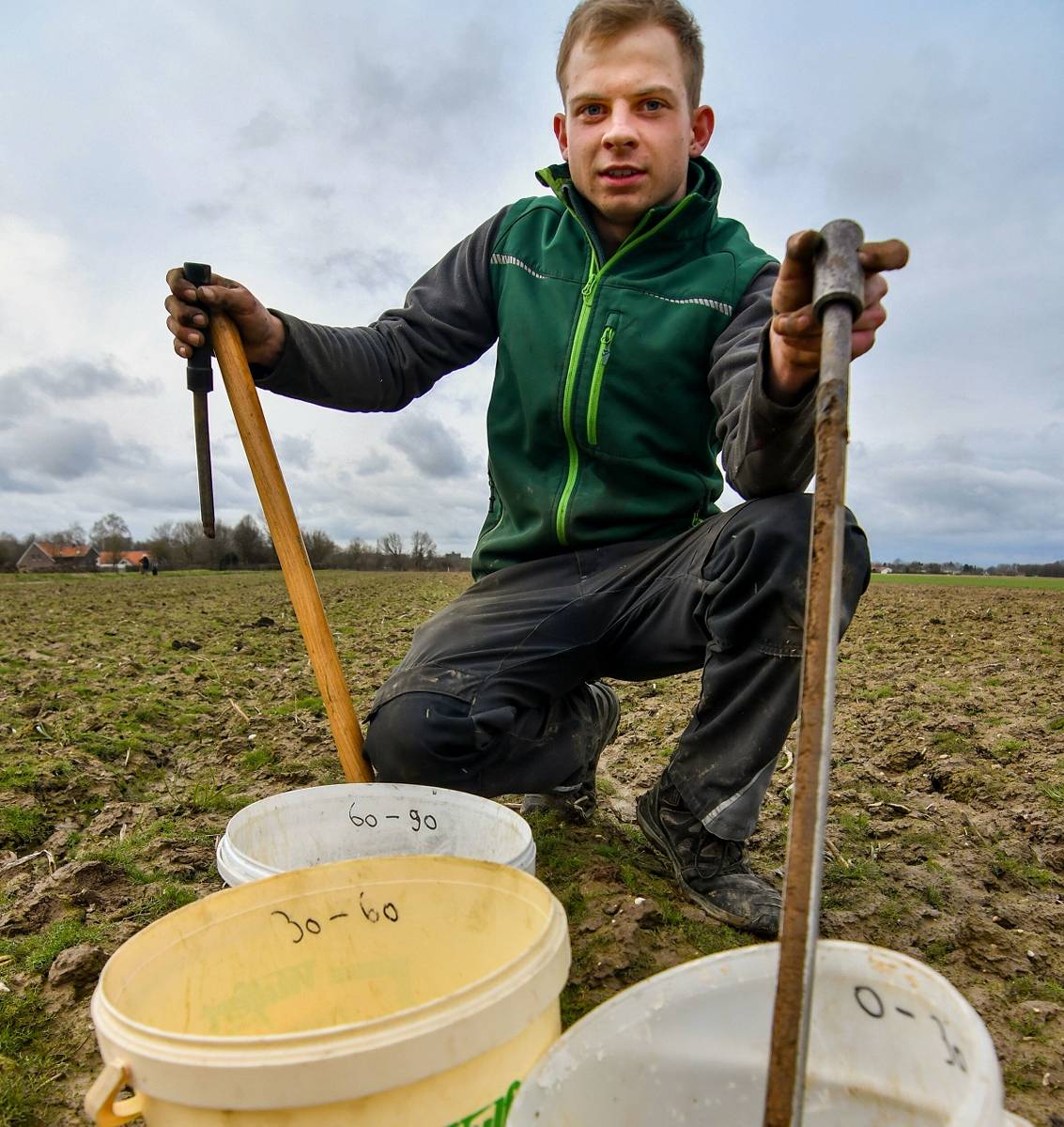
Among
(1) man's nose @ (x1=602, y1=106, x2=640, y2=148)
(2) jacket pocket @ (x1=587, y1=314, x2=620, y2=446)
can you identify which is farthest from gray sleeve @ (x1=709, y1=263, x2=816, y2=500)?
(1) man's nose @ (x1=602, y1=106, x2=640, y2=148)

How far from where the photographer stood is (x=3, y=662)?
20.0 ft

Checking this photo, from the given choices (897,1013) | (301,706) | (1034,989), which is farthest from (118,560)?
(897,1013)

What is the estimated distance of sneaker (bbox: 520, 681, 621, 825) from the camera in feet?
9.16

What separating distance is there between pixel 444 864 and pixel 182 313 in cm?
160

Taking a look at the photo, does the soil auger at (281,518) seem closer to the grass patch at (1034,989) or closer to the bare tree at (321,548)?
the grass patch at (1034,989)

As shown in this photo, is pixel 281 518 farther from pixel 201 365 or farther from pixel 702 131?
pixel 702 131

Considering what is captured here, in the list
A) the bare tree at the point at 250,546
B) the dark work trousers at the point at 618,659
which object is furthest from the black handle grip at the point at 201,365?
the bare tree at the point at 250,546

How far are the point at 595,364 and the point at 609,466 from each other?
1.00ft

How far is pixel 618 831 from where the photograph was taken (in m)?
2.73

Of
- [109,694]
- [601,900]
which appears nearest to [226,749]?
[109,694]

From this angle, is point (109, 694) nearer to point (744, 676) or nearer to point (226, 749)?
point (226, 749)

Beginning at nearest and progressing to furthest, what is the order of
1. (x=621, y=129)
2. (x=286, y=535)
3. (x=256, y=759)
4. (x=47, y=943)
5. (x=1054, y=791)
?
(x=47, y=943)
(x=286, y=535)
(x=621, y=129)
(x=1054, y=791)
(x=256, y=759)

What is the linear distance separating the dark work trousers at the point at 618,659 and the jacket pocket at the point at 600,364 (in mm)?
414

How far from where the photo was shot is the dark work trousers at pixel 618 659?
6.81 ft
